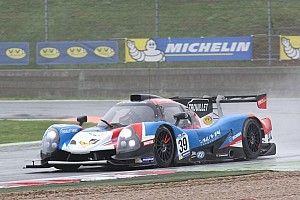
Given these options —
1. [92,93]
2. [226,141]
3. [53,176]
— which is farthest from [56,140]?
[92,93]

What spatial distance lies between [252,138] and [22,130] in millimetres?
6435

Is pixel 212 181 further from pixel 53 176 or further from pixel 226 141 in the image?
pixel 226 141

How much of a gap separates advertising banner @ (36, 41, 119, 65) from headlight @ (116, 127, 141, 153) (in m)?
17.8

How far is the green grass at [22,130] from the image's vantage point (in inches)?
776

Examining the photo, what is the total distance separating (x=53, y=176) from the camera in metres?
13.7

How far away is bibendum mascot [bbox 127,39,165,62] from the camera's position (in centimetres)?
3111

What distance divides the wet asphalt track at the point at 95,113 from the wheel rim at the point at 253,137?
0.83ft

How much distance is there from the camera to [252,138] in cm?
1638

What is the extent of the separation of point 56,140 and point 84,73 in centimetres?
1676

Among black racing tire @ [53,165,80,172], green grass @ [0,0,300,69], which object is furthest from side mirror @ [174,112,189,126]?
green grass @ [0,0,300,69]

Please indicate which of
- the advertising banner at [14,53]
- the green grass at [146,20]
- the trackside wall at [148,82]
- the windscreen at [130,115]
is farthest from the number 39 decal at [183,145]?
the green grass at [146,20]

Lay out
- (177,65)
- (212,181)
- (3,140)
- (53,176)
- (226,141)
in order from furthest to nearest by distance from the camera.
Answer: (177,65) → (3,140) → (226,141) → (53,176) → (212,181)

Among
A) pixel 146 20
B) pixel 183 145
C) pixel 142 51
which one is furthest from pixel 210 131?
pixel 146 20

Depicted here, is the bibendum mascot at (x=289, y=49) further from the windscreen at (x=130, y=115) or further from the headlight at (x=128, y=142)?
the headlight at (x=128, y=142)
